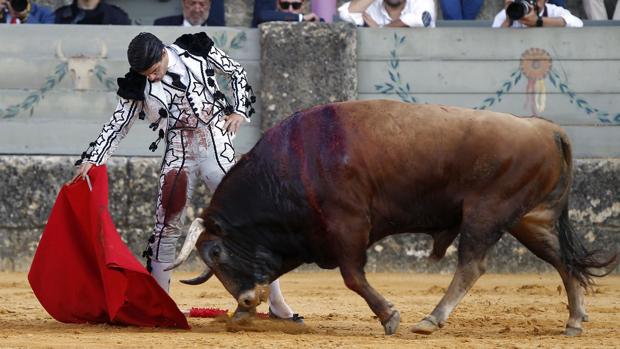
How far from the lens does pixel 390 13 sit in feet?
37.4

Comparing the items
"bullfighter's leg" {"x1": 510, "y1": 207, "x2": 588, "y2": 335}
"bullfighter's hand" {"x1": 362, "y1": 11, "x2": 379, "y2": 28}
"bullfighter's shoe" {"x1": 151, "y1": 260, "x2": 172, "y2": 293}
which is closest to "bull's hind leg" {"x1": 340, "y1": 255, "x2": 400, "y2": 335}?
"bullfighter's leg" {"x1": 510, "y1": 207, "x2": 588, "y2": 335}

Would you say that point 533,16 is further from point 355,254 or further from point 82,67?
point 355,254

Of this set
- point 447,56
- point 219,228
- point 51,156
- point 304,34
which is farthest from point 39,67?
point 219,228

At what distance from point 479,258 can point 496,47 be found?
4.00 m

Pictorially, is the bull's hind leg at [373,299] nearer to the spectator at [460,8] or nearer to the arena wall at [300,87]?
the arena wall at [300,87]

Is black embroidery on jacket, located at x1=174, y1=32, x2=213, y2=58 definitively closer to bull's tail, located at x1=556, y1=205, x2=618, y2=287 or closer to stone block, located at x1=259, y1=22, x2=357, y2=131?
bull's tail, located at x1=556, y1=205, x2=618, y2=287

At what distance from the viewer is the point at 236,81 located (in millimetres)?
7711

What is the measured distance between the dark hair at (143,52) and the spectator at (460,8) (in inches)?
202

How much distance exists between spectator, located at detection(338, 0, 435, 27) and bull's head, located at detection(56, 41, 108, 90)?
1.99 metres

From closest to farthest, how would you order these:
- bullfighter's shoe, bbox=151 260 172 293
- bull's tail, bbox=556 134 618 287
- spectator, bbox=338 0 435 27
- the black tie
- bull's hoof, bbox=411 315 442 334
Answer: bull's hoof, bbox=411 315 442 334 < bull's tail, bbox=556 134 618 287 < the black tie < bullfighter's shoe, bbox=151 260 172 293 < spectator, bbox=338 0 435 27

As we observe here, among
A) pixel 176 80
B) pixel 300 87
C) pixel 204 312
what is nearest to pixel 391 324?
pixel 204 312

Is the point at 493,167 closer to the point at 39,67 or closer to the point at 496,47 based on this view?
the point at 496,47

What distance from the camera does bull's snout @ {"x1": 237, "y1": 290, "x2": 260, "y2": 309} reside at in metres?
7.38

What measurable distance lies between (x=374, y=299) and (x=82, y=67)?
4.45 m
